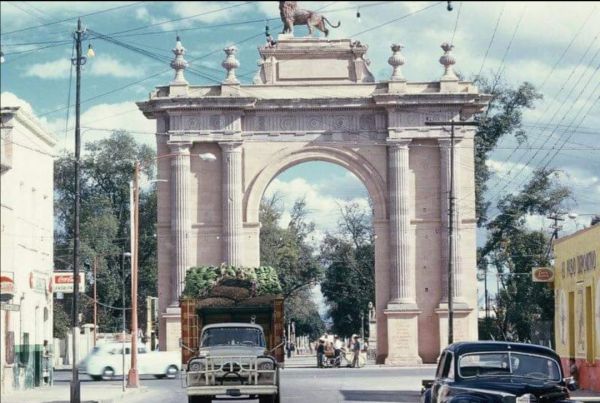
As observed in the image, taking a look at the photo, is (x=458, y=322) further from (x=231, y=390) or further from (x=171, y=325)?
(x=231, y=390)

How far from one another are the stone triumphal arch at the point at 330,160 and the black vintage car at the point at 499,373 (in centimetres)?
4738

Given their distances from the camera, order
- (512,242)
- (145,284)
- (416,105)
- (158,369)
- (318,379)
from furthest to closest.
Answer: (145,284) → (512,242) → (416,105) → (158,369) → (318,379)

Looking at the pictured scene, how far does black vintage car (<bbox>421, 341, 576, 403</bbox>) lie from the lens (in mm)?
18859

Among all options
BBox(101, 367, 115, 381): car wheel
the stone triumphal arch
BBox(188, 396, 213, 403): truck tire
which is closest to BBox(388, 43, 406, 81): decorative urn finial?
the stone triumphal arch

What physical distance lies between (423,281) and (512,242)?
18.5m

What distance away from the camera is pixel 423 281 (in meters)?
68.7

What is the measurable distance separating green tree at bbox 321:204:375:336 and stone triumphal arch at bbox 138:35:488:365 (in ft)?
119

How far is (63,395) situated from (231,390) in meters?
13.0

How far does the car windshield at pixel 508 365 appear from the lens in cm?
1980

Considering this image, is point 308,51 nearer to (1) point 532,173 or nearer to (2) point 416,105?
(2) point 416,105

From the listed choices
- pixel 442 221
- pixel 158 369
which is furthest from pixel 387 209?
pixel 158 369

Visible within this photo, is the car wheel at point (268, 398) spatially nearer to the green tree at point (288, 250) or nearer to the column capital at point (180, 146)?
the column capital at point (180, 146)

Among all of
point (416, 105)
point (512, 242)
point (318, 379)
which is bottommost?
point (318, 379)

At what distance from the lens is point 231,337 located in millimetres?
31656
